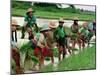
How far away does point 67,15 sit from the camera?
2.06 metres

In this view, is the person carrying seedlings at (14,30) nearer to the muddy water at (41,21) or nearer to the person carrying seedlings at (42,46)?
the muddy water at (41,21)

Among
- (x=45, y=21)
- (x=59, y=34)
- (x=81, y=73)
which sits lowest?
(x=81, y=73)

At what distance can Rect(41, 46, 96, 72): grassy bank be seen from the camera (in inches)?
79.1

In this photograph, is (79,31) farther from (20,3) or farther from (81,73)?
(20,3)

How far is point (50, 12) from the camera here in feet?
6.53

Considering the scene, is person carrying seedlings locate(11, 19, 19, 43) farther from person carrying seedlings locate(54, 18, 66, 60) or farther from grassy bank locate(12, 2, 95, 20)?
person carrying seedlings locate(54, 18, 66, 60)

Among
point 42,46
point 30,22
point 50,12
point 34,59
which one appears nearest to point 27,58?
point 34,59

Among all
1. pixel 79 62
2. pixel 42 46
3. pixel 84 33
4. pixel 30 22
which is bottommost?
pixel 79 62

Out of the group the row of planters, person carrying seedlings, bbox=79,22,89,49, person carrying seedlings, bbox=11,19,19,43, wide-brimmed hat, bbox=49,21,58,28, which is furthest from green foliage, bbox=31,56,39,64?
person carrying seedlings, bbox=79,22,89,49

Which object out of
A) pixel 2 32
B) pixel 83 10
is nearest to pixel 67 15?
pixel 83 10

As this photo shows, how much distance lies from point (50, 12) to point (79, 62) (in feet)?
1.92

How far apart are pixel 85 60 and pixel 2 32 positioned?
2.91 feet

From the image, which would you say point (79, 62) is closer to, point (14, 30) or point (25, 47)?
point (25, 47)

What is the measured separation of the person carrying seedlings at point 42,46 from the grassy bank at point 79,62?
0.35 ft
